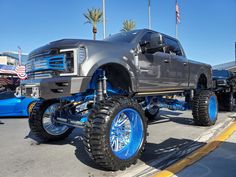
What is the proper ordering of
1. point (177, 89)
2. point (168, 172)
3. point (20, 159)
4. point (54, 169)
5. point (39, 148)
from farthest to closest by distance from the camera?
point (177, 89) → point (39, 148) → point (20, 159) → point (54, 169) → point (168, 172)

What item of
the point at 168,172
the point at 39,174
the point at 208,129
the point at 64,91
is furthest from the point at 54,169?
the point at 208,129

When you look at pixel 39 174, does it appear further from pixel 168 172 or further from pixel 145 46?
pixel 145 46

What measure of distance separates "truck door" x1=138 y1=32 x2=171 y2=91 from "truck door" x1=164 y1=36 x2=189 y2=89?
1.12ft

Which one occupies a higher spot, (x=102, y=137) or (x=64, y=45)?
(x=64, y=45)

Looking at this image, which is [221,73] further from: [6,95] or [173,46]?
[6,95]

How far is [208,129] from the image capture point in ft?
21.3

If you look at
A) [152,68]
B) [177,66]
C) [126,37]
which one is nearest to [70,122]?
[152,68]

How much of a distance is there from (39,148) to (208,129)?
13.5ft

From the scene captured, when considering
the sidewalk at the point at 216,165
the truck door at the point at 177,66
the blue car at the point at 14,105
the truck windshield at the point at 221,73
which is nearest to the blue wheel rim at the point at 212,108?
the truck door at the point at 177,66

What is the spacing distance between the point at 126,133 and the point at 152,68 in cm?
166

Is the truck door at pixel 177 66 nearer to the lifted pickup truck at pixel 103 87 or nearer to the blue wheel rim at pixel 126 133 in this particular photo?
the lifted pickup truck at pixel 103 87

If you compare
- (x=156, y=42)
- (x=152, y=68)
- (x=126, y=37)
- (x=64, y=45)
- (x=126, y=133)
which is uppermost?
(x=126, y=37)

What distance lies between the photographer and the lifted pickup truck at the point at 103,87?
3.61m

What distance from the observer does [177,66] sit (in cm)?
630
